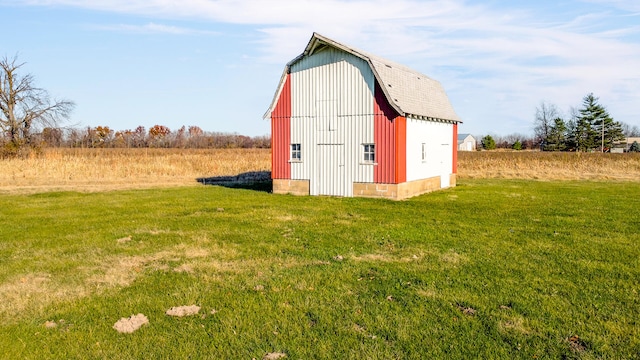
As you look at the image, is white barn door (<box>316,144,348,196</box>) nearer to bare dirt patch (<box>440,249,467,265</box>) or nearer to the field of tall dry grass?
the field of tall dry grass

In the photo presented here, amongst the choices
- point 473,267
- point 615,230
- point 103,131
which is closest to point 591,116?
point 615,230

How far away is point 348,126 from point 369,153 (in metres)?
1.51

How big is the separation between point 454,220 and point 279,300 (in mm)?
8372

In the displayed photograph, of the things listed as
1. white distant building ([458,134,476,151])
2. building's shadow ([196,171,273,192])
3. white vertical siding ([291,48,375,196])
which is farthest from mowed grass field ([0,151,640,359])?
white distant building ([458,134,476,151])

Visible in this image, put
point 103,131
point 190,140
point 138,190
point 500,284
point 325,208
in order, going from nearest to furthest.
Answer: point 500,284 → point 325,208 → point 138,190 → point 190,140 → point 103,131

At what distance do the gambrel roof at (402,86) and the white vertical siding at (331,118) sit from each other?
0.41 m

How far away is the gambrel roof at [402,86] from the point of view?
19.6 meters

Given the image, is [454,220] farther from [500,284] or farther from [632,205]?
[632,205]

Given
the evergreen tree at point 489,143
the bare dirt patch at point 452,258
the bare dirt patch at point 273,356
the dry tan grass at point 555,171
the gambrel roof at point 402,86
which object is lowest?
the bare dirt patch at point 273,356

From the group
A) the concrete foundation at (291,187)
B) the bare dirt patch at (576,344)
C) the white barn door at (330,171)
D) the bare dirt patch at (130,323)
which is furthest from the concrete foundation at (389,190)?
the bare dirt patch at (130,323)

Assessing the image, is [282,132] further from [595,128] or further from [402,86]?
[595,128]

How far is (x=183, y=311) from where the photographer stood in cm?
664

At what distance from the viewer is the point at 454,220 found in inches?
553

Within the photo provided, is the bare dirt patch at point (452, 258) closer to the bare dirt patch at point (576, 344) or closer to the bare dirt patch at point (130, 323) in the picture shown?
the bare dirt patch at point (576, 344)
